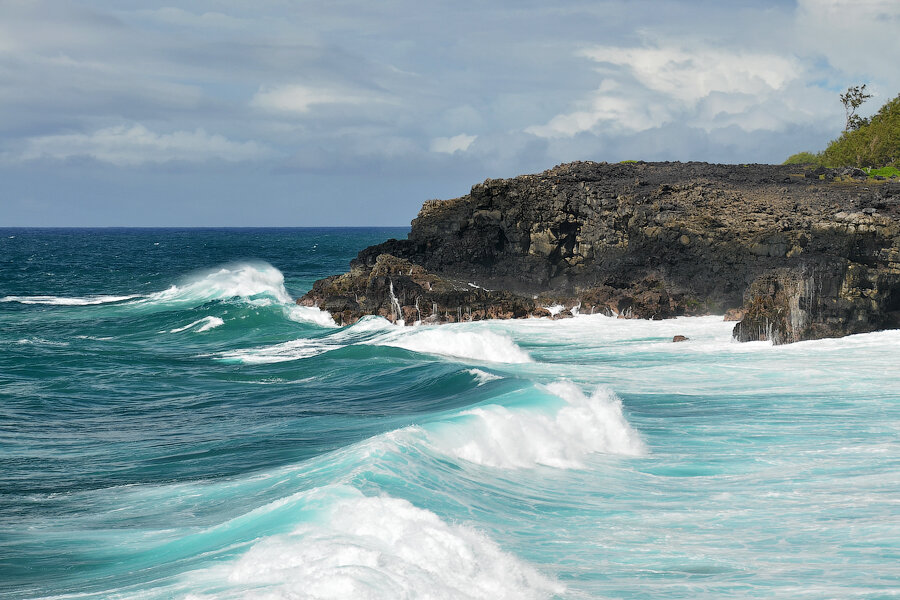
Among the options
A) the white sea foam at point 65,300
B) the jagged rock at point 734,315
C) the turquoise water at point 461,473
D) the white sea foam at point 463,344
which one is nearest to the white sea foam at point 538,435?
A: the turquoise water at point 461,473

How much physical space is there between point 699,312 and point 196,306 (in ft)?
88.0

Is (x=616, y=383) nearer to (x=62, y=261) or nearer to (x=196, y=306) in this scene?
(x=196, y=306)

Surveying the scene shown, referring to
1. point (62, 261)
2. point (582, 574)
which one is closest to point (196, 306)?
point (582, 574)

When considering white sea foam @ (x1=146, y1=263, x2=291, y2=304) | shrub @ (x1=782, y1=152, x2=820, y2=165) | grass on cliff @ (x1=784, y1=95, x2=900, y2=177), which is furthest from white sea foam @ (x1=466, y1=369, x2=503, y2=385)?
shrub @ (x1=782, y1=152, x2=820, y2=165)

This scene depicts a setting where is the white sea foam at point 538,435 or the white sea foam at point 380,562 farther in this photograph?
the white sea foam at point 538,435

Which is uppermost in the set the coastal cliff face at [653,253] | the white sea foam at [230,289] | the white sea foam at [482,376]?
the coastal cliff face at [653,253]

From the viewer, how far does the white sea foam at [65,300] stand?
49.9 m

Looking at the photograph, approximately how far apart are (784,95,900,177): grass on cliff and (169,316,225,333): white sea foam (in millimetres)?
43549

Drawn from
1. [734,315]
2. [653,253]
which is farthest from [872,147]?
[734,315]

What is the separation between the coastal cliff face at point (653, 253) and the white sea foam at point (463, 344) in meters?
5.28

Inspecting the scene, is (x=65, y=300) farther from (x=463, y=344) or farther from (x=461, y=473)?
(x=461, y=473)

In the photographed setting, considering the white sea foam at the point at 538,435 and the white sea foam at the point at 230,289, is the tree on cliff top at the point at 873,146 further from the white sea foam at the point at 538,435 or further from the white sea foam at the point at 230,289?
the white sea foam at the point at 538,435

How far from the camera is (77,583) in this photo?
9328mm

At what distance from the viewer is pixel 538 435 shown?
14805mm
